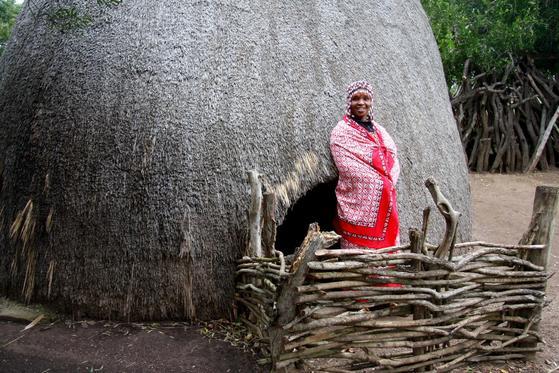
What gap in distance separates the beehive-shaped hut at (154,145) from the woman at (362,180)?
0.14m

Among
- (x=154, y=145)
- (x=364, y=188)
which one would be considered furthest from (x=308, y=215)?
(x=154, y=145)

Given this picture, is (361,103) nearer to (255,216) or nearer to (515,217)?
(255,216)

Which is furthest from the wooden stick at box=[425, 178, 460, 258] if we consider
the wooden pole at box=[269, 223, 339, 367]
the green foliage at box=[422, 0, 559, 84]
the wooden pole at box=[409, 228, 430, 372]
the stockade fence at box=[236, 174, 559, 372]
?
the green foliage at box=[422, 0, 559, 84]

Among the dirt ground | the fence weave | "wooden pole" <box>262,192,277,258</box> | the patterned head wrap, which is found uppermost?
the patterned head wrap

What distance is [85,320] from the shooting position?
3.24 m

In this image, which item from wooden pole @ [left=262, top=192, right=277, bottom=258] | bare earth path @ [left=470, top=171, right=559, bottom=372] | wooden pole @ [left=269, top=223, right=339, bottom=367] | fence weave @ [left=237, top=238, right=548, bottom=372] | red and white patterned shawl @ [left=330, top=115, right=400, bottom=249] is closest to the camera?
wooden pole @ [left=269, top=223, right=339, bottom=367]

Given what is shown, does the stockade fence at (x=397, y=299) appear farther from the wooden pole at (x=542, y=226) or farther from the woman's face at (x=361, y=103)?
the woman's face at (x=361, y=103)

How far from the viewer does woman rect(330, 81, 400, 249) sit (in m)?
3.36

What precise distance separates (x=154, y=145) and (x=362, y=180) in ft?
4.19

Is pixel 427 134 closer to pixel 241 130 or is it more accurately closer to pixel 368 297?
pixel 241 130

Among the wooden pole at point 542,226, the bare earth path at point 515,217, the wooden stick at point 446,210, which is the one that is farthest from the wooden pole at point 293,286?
the bare earth path at point 515,217

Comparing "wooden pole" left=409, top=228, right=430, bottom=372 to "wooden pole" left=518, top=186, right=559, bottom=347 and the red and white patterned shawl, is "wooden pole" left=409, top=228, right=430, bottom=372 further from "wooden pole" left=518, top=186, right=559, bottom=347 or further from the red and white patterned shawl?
"wooden pole" left=518, top=186, right=559, bottom=347

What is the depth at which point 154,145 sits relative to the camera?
316cm

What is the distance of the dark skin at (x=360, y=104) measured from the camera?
3377mm
